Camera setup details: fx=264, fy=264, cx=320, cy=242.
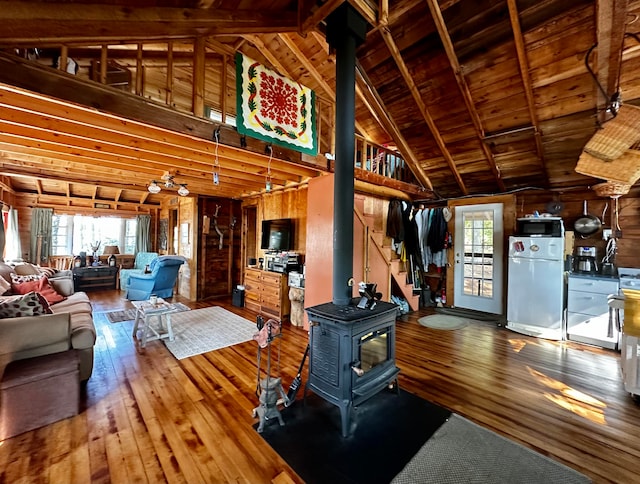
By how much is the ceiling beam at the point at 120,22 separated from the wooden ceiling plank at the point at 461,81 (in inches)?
61.0

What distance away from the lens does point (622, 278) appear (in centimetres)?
349

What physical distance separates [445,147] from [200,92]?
12.4ft

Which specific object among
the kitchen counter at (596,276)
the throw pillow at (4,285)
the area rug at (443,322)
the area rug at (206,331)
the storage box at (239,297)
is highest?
the kitchen counter at (596,276)

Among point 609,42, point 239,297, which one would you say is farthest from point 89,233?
point 609,42

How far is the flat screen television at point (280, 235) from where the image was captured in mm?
4922

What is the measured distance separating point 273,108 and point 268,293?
3.01 m

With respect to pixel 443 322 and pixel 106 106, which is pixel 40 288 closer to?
pixel 106 106

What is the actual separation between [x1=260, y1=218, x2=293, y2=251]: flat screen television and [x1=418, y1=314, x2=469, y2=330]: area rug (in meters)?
2.76

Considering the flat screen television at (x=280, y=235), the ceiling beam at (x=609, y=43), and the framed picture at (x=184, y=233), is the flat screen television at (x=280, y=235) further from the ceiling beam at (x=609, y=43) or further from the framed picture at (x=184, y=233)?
the ceiling beam at (x=609, y=43)

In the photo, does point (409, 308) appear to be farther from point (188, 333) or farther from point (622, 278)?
point (188, 333)

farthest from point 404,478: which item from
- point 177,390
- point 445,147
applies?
point 445,147

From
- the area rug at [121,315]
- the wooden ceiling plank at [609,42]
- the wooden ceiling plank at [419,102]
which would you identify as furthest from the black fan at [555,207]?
the area rug at [121,315]

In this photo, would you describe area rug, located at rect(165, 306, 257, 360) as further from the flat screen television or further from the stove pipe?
the stove pipe

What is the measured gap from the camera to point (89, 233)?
24.0ft
